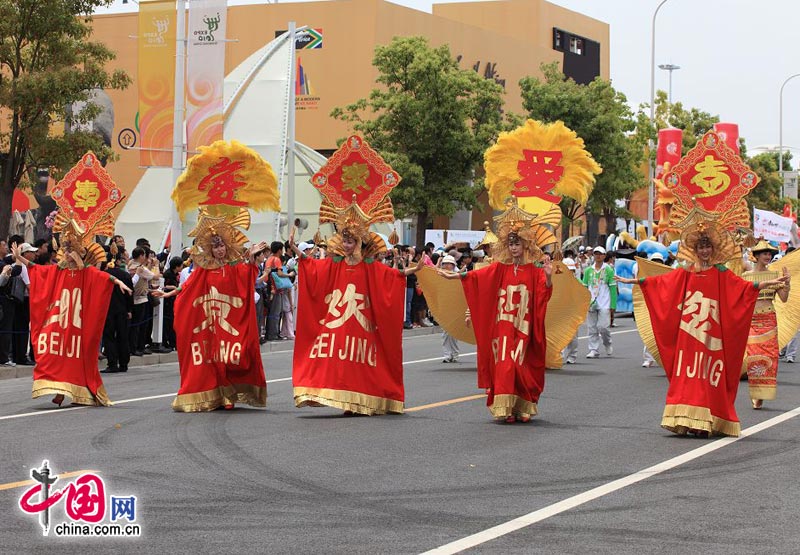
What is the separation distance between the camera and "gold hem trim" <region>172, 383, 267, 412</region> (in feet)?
41.3

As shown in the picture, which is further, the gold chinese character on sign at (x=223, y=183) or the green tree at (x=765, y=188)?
the green tree at (x=765, y=188)

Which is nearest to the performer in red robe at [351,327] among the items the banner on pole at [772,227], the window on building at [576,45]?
the banner on pole at [772,227]

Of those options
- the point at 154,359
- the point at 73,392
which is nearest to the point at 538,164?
the point at 73,392

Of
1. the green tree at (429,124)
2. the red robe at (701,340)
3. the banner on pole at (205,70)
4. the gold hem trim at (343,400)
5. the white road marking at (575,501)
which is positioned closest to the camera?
the white road marking at (575,501)

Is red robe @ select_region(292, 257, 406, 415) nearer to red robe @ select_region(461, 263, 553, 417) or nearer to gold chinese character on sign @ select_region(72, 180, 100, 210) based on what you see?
red robe @ select_region(461, 263, 553, 417)

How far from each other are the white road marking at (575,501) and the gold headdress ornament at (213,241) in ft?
16.9

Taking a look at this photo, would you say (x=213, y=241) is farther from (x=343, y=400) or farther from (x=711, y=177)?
(x=711, y=177)

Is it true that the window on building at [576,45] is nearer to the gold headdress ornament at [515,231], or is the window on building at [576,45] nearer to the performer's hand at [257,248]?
the performer's hand at [257,248]

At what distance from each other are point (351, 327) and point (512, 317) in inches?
63.1

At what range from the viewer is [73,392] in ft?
42.9

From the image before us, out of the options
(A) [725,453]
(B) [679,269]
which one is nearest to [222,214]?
(B) [679,269]

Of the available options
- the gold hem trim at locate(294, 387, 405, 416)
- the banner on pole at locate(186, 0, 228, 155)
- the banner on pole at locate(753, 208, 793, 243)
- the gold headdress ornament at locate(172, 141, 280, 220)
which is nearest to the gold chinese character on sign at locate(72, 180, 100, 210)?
the gold headdress ornament at locate(172, 141, 280, 220)

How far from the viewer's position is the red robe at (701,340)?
434 inches

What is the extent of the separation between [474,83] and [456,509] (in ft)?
117
